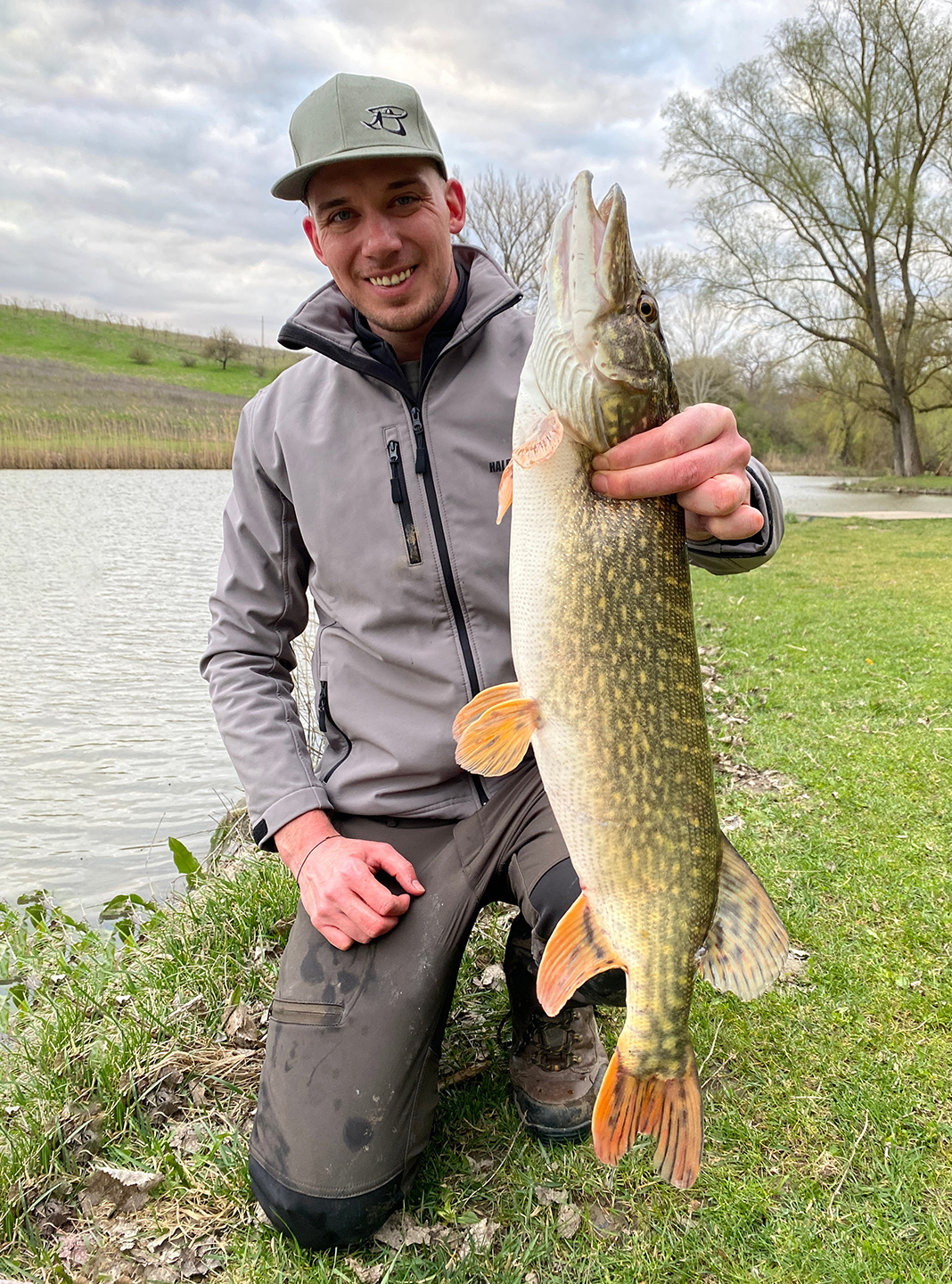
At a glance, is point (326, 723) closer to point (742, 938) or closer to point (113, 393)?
Answer: point (742, 938)

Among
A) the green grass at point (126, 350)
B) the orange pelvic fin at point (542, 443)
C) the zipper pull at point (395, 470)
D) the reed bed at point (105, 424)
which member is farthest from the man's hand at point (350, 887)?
the green grass at point (126, 350)

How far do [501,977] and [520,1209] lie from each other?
0.92 m

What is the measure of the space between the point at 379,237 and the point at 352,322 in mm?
309

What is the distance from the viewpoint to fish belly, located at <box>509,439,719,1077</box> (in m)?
1.78

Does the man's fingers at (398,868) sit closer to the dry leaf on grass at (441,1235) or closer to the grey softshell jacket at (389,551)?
the grey softshell jacket at (389,551)

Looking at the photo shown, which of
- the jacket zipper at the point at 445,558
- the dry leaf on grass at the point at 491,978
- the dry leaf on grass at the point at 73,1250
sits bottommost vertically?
the dry leaf on grass at the point at 491,978

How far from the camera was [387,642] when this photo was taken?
8.04 feet

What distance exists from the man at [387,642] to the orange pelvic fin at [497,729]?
486mm

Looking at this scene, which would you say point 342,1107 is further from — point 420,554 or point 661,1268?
point 420,554

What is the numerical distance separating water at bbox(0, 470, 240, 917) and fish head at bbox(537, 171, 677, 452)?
12.0ft

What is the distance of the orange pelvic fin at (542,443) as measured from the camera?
5.64 ft

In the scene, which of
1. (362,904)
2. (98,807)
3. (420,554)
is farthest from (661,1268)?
(98,807)

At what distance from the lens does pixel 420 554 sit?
7.88 ft

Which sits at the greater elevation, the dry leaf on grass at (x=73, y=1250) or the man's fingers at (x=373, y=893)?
the man's fingers at (x=373, y=893)
